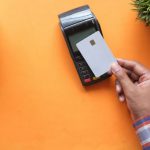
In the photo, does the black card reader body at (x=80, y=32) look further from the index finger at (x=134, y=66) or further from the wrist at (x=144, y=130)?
the wrist at (x=144, y=130)

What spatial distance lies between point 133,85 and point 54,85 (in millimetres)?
223

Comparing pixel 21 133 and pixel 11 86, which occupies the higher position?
pixel 11 86

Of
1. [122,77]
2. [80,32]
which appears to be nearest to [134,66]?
[122,77]

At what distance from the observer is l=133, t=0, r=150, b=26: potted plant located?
876mm

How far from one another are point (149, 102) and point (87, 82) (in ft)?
0.58

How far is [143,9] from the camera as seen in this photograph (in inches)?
35.2

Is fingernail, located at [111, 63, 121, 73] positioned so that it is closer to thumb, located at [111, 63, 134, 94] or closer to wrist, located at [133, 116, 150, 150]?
thumb, located at [111, 63, 134, 94]

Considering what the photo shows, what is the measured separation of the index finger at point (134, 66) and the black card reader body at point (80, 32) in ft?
0.17

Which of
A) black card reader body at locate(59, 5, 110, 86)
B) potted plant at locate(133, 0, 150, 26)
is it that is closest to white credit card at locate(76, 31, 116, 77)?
black card reader body at locate(59, 5, 110, 86)

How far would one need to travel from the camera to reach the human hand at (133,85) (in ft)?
2.89

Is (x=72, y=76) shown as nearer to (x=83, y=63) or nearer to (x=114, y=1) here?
(x=83, y=63)

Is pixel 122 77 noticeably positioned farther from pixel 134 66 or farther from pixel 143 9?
pixel 143 9

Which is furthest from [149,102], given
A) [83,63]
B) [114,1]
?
[114,1]

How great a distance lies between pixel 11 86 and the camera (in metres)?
0.97
